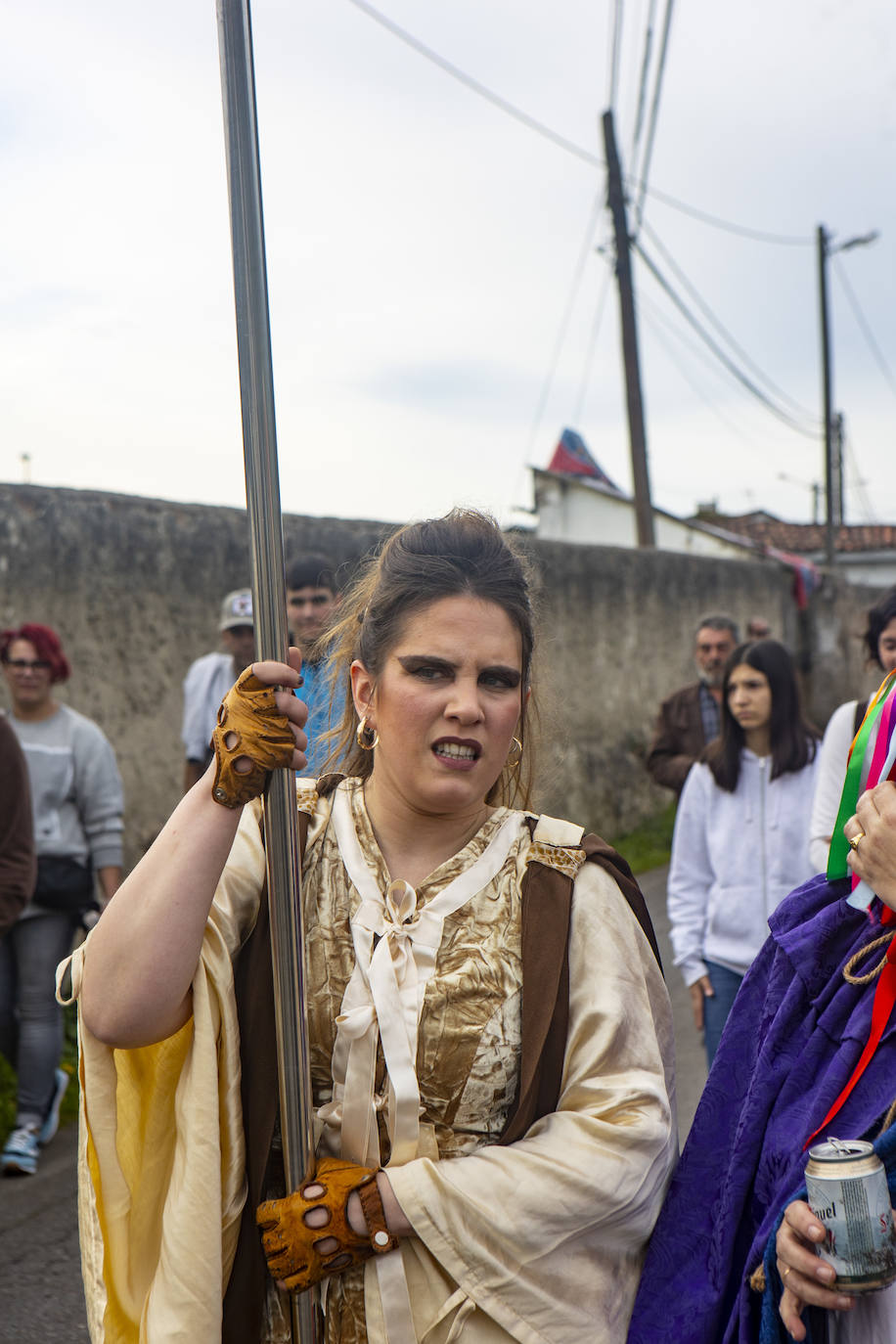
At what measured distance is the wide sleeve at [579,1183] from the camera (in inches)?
67.2

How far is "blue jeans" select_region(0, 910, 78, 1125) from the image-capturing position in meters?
4.56

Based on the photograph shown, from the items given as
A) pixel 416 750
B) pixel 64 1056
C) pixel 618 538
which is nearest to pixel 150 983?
pixel 416 750

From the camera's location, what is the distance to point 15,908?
435 cm

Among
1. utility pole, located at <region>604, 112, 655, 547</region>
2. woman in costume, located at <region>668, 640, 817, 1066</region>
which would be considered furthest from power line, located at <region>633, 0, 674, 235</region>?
woman in costume, located at <region>668, 640, 817, 1066</region>

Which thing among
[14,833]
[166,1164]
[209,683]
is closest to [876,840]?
[166,1164]

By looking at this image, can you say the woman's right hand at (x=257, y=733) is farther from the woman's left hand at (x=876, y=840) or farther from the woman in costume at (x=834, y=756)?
the woman in costume at (x=834, y=756)

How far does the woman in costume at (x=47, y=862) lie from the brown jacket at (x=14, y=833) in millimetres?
102

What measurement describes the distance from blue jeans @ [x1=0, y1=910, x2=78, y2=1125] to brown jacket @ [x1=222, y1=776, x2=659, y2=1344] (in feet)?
9.80

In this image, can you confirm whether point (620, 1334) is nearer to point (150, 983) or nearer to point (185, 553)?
point (150, 983)

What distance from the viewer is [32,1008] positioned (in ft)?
15.1

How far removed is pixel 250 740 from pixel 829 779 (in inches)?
104

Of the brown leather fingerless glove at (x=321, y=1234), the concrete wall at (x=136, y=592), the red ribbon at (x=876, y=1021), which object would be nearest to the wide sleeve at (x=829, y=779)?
the concrete wall at (x=136, y=592)

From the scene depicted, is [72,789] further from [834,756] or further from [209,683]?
[834,756]

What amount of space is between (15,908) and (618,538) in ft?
68.2
